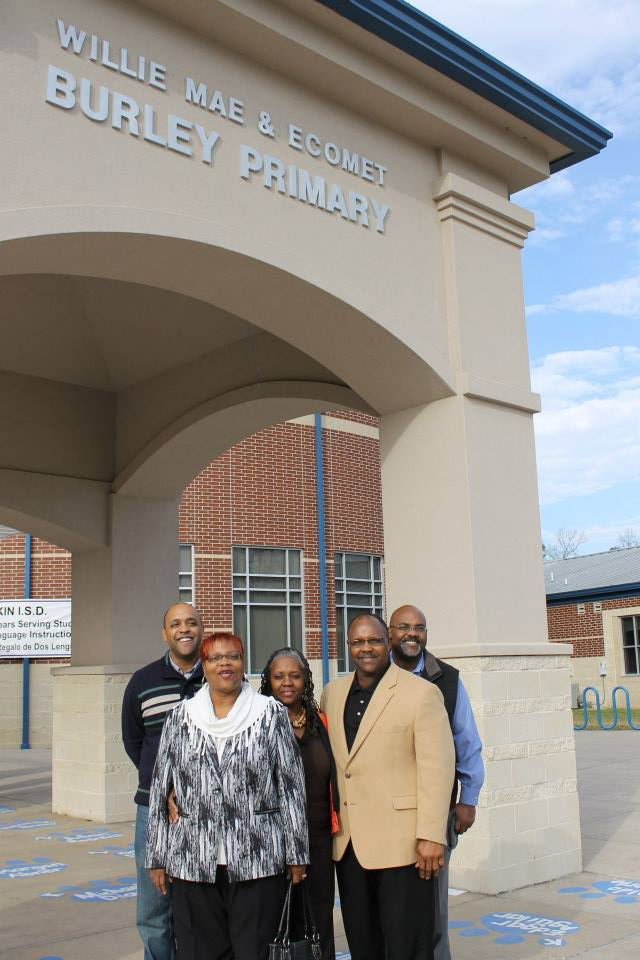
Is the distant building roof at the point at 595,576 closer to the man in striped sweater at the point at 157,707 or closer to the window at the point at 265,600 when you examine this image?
the window at the point at 265,600

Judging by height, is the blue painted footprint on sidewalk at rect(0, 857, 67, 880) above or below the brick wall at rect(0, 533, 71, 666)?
below

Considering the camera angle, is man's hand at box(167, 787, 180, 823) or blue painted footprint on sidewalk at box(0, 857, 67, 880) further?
blue painted footprint on sidewalk at box(0, 857, 67, 880)

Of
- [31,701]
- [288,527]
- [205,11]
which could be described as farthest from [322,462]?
[205,11]

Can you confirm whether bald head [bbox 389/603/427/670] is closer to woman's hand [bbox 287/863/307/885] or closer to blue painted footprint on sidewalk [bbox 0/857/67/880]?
woman's hand [bbox 287/863/307/885]

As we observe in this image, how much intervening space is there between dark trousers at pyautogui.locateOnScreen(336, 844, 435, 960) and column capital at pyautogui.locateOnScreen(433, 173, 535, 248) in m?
5.46

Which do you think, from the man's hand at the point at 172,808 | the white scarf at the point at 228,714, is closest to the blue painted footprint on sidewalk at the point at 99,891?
the man's hand at the point at 172,808

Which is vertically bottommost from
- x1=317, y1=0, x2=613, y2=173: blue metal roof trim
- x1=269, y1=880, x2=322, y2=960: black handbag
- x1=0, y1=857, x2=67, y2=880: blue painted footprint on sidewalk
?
x1=0, y1=857, x2=67, y2=880: blue painted footprint on sidewalk

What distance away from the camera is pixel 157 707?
186 inches

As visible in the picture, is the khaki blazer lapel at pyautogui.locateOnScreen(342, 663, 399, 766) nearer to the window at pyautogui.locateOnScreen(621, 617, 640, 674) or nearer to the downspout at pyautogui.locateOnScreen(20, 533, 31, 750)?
the downspout at pyautogui.locateOnScreen(20, 533, 31, 750)

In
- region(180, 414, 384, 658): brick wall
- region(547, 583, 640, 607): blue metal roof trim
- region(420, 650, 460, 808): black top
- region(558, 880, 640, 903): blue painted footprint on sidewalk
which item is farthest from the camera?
region(547, 583, 640, 607): blue metal roof trim

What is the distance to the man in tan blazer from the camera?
4.14 m

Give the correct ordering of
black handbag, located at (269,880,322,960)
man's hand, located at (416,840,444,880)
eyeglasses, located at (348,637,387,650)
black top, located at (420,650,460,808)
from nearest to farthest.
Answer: black handbag, located at (269,880,322,960) < man's hand, located at (416,840,444,880) < eyeglasses, located at (348,637,387,650) < black top, located at (420,650,460,808)

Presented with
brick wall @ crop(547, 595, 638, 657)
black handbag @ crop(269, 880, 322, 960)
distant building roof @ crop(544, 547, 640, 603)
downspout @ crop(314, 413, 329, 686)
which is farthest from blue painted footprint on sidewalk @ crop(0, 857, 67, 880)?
brick wall @ crop(547, 595, 638, 657)

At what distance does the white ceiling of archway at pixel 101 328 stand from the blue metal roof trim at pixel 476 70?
3012 millimetres
